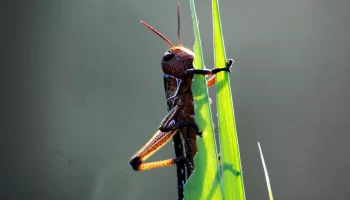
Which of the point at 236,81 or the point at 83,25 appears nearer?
the point at 236,81

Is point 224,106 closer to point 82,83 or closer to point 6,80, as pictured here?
point 82,83

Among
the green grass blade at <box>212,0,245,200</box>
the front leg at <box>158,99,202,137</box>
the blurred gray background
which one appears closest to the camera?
the green grass blade at <box>212,0,245,200</box>

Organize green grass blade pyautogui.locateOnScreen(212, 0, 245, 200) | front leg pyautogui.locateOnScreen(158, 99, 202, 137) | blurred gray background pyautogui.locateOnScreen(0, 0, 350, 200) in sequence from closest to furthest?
green grass blade pyautogui.locateOnScreen(212, 0, 245, 200), front leg pyautogui.locateOnScreen(158, 99, 202, 137), blurred gray background pyautogui.locateOnScreen(0, 0, 350, 200)

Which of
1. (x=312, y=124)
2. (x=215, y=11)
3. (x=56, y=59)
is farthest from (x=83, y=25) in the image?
(x=215, y=11)

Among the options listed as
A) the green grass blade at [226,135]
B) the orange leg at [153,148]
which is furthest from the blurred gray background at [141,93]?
the green grass blade at [226,135]

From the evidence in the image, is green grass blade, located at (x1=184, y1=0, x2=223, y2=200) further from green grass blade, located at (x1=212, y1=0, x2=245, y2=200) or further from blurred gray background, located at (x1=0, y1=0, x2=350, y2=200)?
blurred gray background, located at (x1=0, y1=0, x2=350, y2=200)

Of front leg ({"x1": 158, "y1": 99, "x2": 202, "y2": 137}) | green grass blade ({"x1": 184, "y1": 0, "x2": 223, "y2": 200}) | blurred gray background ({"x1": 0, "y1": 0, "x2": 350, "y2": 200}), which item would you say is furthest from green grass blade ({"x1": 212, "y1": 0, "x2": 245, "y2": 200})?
blurred gray background ({"x1": 0, "y1": 0, "x2": 350, "y2": 200})
